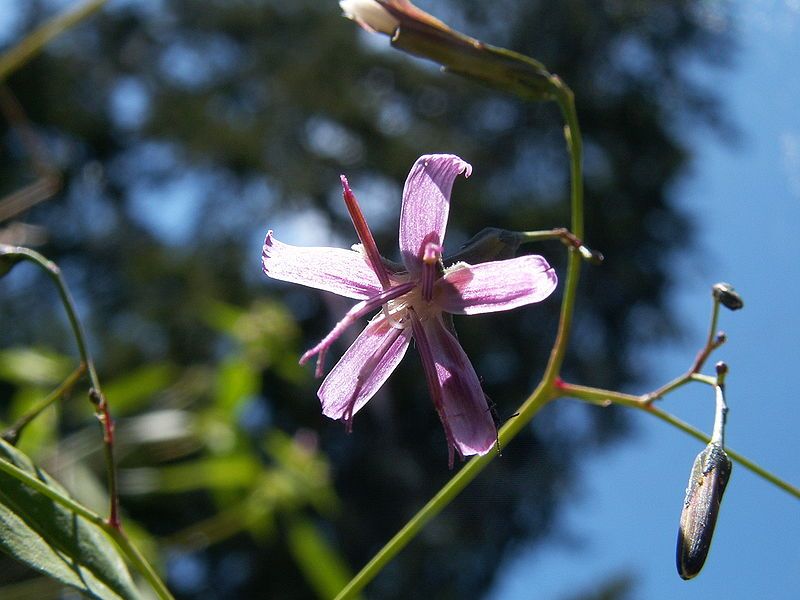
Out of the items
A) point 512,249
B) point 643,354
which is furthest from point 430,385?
point 643,354

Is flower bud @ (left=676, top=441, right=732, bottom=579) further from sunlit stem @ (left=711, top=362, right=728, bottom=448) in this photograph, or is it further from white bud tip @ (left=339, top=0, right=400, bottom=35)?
white bud tip @ (left=339, top=0, right=400, bottom=35)

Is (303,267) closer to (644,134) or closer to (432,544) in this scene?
(432,544)

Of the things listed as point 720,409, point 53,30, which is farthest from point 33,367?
point 720,409

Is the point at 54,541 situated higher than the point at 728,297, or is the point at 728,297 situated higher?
the point at 728,297

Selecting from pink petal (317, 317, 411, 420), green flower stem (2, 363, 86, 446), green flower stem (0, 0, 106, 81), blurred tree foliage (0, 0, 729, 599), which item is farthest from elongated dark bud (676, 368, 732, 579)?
blurred tree foliage (0, 0, 729, 599)

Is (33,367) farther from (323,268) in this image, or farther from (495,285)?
(495,285)
